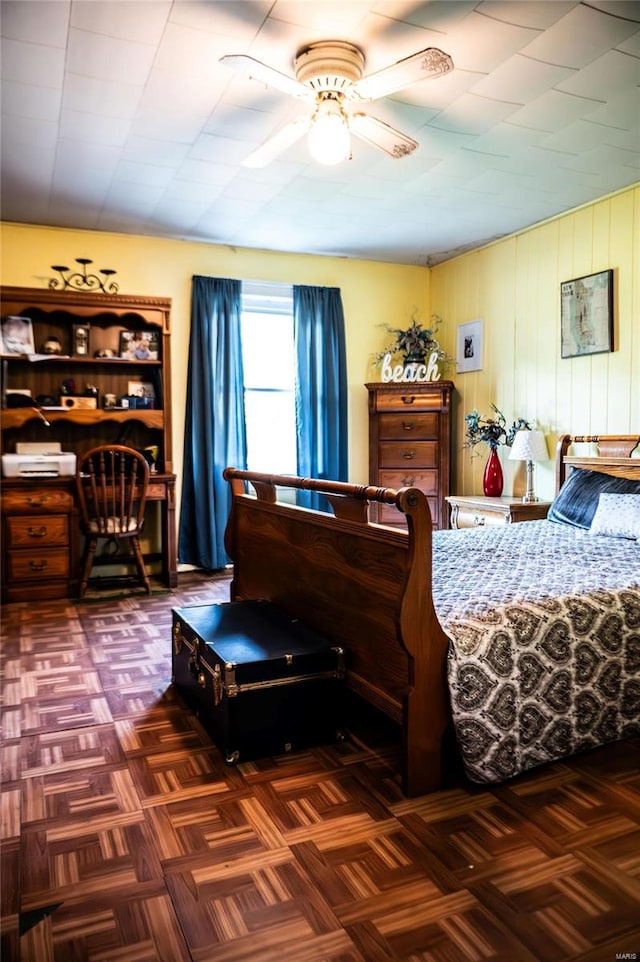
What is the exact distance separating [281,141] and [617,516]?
2296 mm

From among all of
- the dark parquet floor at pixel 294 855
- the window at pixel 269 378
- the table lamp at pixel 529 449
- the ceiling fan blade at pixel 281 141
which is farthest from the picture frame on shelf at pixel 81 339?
the table lamp at pixel 529 449

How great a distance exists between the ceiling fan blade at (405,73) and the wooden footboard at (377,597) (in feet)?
4.69

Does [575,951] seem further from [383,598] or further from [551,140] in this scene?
[551,140]

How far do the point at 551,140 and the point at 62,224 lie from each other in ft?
10.5

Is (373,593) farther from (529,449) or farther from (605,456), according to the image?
(529,449)

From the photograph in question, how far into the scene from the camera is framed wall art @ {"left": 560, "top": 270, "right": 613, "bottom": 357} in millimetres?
4070

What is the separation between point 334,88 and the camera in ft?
8.68

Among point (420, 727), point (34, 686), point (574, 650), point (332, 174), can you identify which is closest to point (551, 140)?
point (332, 174)

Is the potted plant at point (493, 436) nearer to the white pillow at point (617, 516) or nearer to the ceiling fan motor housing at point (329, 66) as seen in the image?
the white pillow at point (617, 516)

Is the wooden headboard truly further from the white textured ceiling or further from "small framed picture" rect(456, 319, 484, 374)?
the white textured ceiling

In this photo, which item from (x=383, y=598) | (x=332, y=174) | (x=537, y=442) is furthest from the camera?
(x=537, y=442)

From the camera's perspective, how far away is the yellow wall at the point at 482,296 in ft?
13.3

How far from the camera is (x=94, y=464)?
4.48 m

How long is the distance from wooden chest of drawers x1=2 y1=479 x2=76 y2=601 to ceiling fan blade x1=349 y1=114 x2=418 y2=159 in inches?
112
